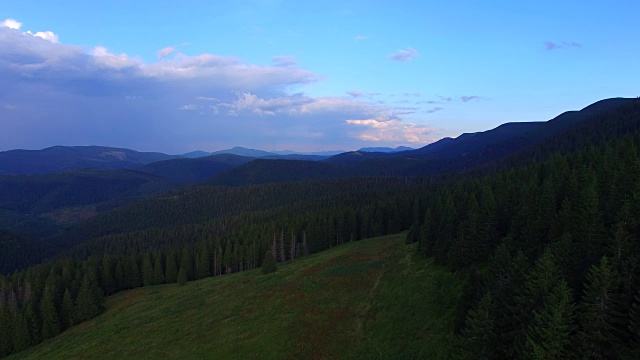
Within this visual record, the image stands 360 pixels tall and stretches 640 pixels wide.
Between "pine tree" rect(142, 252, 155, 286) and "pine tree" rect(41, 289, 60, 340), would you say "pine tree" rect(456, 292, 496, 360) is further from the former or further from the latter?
"pine tree" rect(142, 252, 155, 286)

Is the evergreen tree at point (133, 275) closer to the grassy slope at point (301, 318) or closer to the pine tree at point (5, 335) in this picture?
the grassy slope at point (301, 318)

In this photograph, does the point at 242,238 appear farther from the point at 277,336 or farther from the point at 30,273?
the point at 277,336

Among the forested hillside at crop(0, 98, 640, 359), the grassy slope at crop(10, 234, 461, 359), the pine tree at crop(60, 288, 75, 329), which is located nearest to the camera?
the forested hillside at crop(0, 98, 640, 359)

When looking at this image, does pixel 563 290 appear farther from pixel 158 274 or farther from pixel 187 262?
pixel 158 274

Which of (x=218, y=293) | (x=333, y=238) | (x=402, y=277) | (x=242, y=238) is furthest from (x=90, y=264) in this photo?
(x=402, y=277)

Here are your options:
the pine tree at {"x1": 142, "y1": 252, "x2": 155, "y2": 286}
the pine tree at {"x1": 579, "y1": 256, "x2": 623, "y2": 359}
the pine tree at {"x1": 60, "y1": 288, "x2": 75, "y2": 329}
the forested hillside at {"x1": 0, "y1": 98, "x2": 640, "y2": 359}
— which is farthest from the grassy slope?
the pine tree at {"x1": 142, "y1": 252, "x2": 155, "y2": 286}

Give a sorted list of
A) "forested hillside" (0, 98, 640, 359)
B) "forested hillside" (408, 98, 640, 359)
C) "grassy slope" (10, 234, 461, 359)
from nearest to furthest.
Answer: "forested hillside" (408, 98, 640, 359) → "forested hillside" (0, 98, 640, 359) → "grassy slope" (10, 234, 461, 359)

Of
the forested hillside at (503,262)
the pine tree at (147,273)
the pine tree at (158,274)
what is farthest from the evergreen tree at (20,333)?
the pine tree at (158,274)

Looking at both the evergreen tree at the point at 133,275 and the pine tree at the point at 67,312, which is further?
the evergreen tree at the point at 133,275
